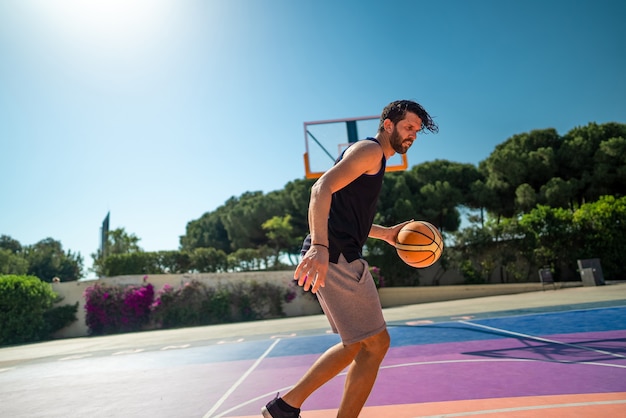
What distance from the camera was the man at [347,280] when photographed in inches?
91.0

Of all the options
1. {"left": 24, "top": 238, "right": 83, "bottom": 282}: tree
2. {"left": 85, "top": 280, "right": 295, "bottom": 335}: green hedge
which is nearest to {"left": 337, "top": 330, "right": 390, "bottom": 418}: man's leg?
{"left": 85, "top": 280, "right": 295, "bottom": 335}: green hedge

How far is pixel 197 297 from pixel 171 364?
14.5m

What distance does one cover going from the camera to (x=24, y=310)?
1853 centimetres

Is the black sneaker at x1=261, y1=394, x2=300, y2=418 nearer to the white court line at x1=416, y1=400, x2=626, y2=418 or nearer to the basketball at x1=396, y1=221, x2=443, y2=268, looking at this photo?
the white court line at x1=416, y1=400, x2=626, y2=418

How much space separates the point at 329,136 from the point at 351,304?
9342 millimetres

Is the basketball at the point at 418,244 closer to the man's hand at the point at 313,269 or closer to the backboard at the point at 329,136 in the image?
the man's hand at the point at 313,269

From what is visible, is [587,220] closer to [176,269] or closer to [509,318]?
[509,318]

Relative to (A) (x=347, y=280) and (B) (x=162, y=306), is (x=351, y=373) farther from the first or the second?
(B) (x=162, y=306)

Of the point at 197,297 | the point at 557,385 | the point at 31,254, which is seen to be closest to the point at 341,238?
the point at 557,385

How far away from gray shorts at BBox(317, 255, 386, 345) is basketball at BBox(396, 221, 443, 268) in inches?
29.9

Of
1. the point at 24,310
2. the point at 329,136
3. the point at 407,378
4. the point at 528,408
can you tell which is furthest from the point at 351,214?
the point at 24,310

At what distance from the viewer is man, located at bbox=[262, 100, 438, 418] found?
2.31m

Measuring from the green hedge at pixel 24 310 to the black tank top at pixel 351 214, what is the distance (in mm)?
20977

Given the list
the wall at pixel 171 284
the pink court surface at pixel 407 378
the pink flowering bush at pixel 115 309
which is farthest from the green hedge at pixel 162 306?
the pink court surface at pixel 407 378
